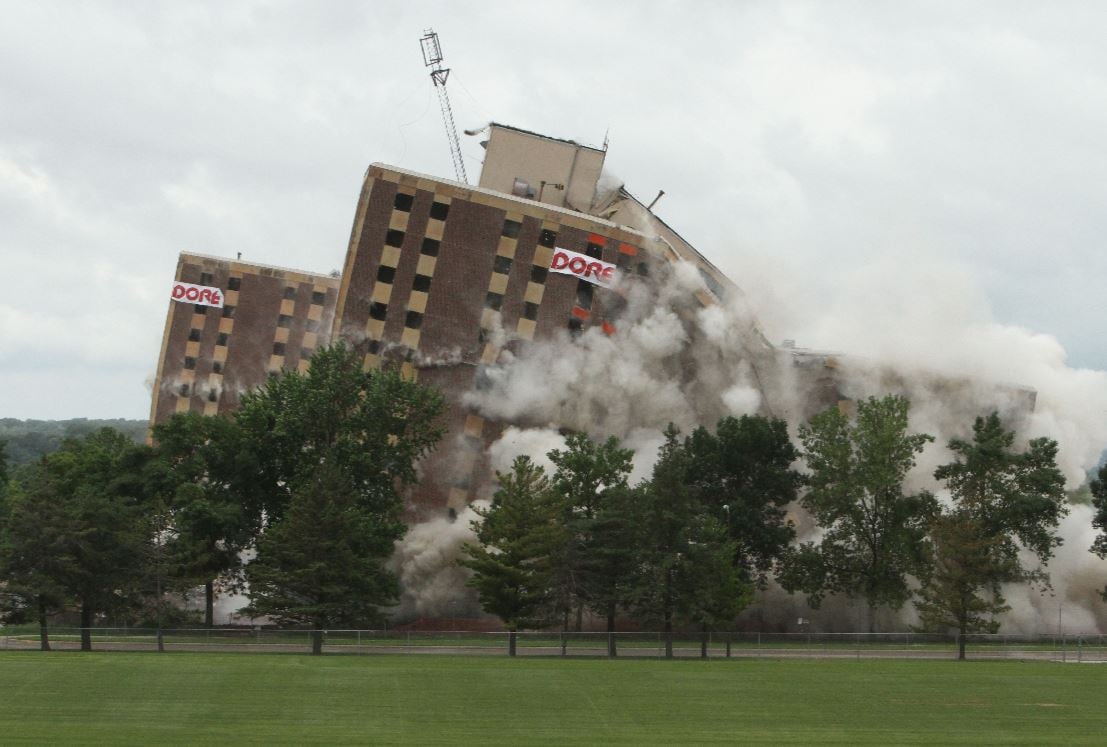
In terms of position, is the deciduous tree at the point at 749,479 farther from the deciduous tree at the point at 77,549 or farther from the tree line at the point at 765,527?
the deciduous tree at the point at 77,549

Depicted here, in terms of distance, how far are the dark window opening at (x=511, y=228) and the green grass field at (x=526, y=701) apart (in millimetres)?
29279

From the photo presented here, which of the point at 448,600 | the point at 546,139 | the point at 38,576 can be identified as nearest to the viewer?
the point at 38,576

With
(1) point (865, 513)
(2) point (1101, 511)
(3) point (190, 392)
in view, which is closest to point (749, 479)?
(1) point (865, 513)

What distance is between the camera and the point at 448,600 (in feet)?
252

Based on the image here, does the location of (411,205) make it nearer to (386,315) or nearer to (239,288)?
(386,315)

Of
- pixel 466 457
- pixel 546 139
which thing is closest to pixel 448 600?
pixel 466 457

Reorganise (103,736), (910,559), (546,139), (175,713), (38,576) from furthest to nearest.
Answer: (546,139), (910,559), (38,576), (175,713), (103,736)

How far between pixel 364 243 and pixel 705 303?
1884 centimetres

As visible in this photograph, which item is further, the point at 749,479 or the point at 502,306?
the point at 502,306

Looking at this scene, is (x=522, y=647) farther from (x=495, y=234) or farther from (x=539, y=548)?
(x=495, y=234)

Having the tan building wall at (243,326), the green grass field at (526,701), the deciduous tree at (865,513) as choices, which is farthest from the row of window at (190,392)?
the green grass field at (526,701)

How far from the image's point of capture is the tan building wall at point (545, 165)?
8431cm

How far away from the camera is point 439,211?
80.4 meters

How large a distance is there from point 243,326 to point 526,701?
244ft
